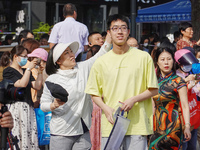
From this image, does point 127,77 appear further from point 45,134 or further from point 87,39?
point 87,39

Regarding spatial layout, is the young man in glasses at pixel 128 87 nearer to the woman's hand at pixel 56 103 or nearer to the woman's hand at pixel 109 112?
the woman's hand at pixel 109 112

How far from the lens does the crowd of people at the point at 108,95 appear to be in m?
4.69

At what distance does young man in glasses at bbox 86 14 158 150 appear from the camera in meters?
4.66

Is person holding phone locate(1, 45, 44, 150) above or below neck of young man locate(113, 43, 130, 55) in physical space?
below

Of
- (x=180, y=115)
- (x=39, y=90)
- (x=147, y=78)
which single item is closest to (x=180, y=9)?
(x=39, y=90)

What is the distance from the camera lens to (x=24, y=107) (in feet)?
22.0

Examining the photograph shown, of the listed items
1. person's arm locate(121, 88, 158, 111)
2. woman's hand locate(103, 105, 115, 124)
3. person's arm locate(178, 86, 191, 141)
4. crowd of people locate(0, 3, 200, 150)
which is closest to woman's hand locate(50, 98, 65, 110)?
crowd of people locate(0, 3, 200, 150)

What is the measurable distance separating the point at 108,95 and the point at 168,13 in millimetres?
10506

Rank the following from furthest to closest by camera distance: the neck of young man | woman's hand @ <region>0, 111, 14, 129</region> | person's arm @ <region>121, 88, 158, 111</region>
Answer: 1. the neck of young man
2. person's arm @ <region>121, 88, 158, 111</region>
3. woman's hand @ <region>0, 111, 14, 129</region>

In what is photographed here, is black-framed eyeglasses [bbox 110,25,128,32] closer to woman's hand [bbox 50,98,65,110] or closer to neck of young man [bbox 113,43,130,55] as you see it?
neck of young man [bbox 113,43,130,55]

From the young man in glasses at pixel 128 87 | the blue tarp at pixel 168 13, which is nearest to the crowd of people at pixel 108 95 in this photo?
the young man in glasses at pixel 128 87

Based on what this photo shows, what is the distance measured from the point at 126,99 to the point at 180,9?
34.6 feet

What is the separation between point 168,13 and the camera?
1485 cm

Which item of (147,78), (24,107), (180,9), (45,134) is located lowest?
(45,134)
